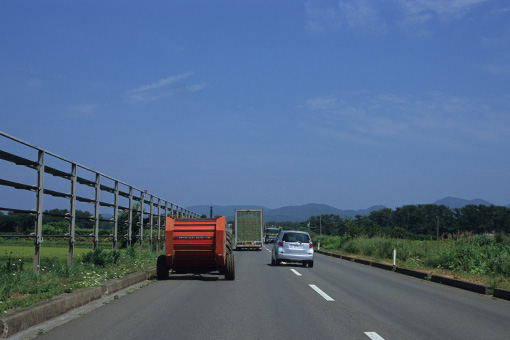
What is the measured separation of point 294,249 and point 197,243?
791 cm

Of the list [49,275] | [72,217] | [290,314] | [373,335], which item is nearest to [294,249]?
[72,217]

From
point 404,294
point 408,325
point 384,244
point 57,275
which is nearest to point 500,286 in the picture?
→ point 404,294

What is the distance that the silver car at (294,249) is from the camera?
21.2 metres

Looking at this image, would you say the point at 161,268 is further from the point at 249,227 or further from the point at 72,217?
the point at 249,227

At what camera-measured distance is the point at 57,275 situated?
424 inches

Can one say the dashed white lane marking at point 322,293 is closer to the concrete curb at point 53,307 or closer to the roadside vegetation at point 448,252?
the roadside vegetation at point 448,252

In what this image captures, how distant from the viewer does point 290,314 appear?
850 cm

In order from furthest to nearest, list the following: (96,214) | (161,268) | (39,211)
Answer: (96,214)
(161,268)
(39,211)

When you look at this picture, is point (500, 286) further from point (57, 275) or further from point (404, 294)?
point (57, 275)

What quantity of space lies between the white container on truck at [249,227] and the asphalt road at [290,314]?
26.5 m

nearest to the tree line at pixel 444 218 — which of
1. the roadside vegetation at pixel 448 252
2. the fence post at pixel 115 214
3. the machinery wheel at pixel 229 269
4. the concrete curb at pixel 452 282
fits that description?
the roadside vegetation at pixel 448 252

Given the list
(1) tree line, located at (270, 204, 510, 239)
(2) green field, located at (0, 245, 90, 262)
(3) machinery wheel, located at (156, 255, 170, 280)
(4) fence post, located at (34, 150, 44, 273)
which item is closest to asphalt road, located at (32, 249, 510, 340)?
(3) machinery wheel, located at (156, 255, 170, 280)

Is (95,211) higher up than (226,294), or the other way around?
(95,211)

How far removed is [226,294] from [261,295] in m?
0.78
